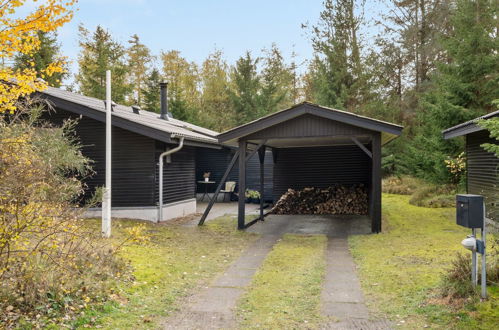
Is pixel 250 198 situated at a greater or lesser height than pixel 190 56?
lesser

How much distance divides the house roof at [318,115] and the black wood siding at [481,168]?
237 cm

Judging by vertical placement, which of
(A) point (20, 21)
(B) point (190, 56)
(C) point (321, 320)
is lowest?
(C) point (321, 320)

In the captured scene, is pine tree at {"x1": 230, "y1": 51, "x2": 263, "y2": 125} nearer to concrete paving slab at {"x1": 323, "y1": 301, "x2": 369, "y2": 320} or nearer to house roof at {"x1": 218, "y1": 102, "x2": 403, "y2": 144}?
house roof at {"x1": 218, "y1": 102, "x2": 403, "y2": 144}

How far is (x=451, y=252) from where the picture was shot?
721cm

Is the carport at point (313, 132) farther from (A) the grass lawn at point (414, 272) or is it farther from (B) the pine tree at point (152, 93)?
(B) the pine tree at point (152, 93)

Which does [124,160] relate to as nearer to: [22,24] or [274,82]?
[22,24]

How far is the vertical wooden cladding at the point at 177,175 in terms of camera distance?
11.6 m

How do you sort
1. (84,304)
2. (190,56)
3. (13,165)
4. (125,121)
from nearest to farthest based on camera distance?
1. (13,165)
2. (84,304)
3. (125,121)
4. (190,56)

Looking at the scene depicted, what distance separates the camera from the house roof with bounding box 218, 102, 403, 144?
30.3 feet

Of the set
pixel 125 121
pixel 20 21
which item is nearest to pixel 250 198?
pixel 125 121

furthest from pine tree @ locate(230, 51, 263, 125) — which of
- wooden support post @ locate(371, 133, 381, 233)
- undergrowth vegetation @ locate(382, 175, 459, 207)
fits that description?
wooden support post @ locate(371, 133, 381, 233)

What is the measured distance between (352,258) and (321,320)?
125 inches

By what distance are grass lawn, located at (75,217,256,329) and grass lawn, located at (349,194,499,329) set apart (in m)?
2.35

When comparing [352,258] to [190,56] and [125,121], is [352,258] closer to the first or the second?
[125,121]
